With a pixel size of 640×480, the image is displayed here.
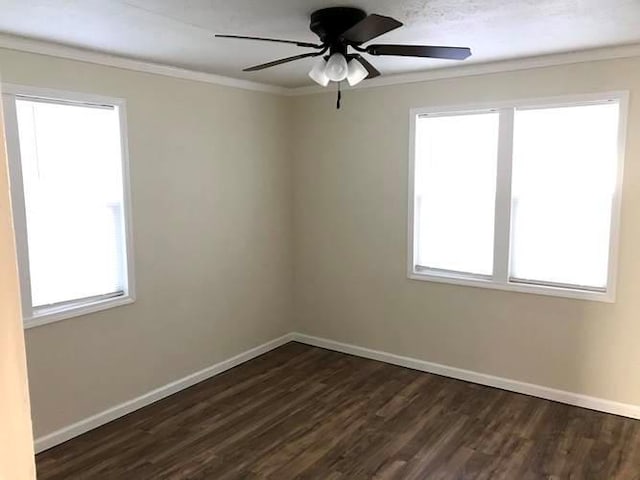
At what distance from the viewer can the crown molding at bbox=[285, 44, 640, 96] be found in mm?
3381

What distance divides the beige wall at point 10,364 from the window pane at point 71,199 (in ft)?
9.42

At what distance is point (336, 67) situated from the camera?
2531 millimetres

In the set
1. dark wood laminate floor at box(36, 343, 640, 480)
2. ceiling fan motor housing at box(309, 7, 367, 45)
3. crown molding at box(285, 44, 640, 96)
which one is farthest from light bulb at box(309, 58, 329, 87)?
dark wood laminate floor at box(36, 343, 640, 480)

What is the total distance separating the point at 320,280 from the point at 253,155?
1.37 m

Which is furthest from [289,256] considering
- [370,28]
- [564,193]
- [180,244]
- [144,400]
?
[370,28]

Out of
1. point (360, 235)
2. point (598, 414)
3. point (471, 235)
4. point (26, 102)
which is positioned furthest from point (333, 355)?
point (26, 102)

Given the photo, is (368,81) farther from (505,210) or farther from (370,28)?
(370,28)

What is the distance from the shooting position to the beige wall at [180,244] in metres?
3.31

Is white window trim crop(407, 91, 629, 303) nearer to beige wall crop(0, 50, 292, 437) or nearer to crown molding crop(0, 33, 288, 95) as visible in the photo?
beige wall crop(0, 50, 292, 437)

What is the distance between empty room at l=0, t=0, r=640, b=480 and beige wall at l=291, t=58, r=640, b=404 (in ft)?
0.06

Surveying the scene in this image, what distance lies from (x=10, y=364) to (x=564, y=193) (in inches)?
150

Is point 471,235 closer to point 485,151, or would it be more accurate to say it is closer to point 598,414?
point 485,151

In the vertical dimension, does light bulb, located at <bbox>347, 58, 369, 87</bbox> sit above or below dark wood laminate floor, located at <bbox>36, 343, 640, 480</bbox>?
above

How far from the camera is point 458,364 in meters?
4.31
